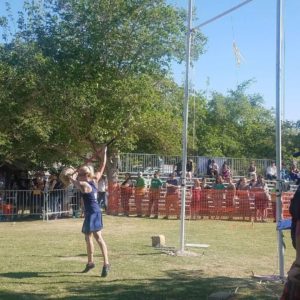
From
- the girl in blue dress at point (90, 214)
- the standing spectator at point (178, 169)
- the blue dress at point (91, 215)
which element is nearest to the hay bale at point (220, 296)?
the girl in blue dress at point (90, 214)

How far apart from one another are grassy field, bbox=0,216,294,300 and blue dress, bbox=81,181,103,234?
28.1 inches

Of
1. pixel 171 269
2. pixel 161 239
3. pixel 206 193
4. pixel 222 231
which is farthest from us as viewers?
pixel 206 193

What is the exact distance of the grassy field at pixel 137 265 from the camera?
7586 millimetres

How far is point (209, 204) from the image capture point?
20281mm

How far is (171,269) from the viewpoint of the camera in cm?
933

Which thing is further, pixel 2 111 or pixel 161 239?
pixel 2 111

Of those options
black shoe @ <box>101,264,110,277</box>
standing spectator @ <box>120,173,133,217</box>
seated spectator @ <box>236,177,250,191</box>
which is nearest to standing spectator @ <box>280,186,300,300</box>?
Result: black shoe @ <box>101,264,110,277</box>

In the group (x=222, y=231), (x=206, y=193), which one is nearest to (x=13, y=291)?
(x=222, y=231)

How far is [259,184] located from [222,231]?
561cm

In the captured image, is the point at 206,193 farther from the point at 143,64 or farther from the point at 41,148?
the point at 41,148

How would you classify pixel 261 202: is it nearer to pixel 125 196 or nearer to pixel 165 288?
pixel 125 196

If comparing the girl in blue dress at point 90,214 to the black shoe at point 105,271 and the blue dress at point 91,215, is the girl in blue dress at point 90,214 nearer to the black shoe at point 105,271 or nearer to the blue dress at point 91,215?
the blue dress at point 91,215

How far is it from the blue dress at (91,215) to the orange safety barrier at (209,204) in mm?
11162

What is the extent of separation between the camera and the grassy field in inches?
299
